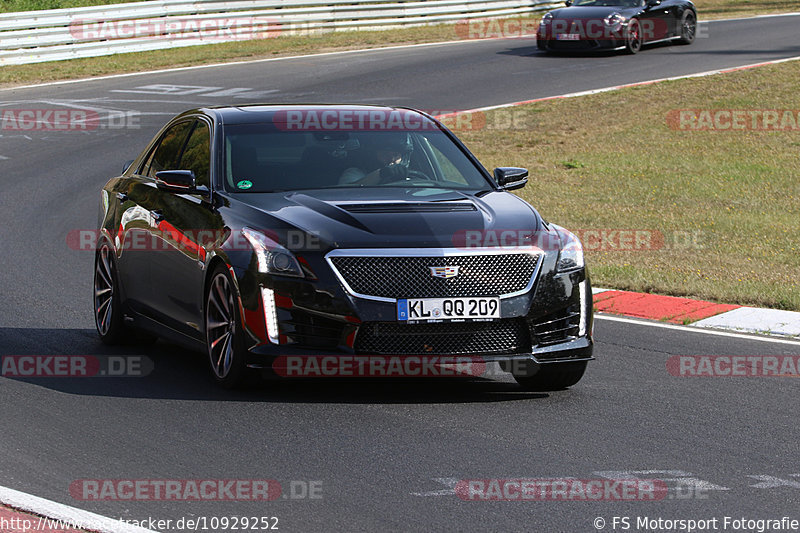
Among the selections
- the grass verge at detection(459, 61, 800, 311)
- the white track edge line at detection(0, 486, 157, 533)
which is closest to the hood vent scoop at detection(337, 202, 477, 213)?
the white track edge line at detection(0, 486, 157, 533)

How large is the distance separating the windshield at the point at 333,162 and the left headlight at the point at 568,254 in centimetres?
98

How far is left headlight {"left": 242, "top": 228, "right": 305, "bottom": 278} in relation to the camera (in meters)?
7.12

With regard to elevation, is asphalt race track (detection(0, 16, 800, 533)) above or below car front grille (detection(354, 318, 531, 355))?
below

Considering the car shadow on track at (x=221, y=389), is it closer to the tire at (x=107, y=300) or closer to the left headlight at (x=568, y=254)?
the tire at (x=107, y=300)

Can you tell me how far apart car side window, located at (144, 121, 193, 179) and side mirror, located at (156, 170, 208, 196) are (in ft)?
2.69

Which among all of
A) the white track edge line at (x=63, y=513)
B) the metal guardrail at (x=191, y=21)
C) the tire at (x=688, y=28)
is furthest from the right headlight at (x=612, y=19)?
the white track edge line at (x=63, y=513)

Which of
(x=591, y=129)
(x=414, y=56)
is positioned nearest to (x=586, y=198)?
(x=591, y=129)

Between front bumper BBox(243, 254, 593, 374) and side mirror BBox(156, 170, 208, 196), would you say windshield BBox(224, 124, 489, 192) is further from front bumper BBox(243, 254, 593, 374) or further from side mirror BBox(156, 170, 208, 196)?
front bumper BBox(243, 254, 593, 374)

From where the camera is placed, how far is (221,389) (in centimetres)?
764

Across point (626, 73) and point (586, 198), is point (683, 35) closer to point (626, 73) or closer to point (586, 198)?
point (626, 73)

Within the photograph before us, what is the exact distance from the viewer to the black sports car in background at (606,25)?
28.5m

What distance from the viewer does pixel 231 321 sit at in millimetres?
7449

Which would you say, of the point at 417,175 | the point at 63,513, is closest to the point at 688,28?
the point at 417,175

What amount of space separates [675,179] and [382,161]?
9.98 meters
